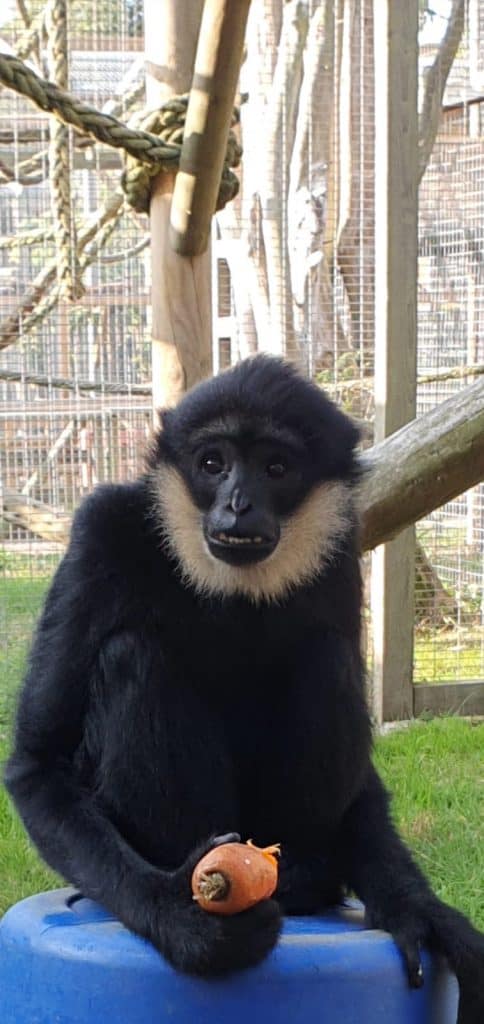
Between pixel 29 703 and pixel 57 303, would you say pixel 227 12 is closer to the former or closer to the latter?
pixel 29 703

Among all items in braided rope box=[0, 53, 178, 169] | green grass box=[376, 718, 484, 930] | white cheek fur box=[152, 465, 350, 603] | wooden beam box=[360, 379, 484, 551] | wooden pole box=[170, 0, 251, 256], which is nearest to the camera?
white cheek fur box=[152, 465, 350, 603]

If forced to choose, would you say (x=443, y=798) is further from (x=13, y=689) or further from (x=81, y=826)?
(x=81, y=826)

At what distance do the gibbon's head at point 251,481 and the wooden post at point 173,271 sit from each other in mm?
1258

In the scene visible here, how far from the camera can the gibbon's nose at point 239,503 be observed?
9.16ft

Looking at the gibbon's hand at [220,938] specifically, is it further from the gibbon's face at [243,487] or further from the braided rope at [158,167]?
the braided rope at [158,167]

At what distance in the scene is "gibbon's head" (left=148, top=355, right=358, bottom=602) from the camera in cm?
283

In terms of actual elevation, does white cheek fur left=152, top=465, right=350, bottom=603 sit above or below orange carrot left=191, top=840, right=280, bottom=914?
above

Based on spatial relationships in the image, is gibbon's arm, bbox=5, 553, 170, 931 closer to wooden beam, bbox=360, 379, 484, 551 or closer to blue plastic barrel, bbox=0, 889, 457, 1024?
blue plastic barrel, bbox=0, 889, 457, 1024

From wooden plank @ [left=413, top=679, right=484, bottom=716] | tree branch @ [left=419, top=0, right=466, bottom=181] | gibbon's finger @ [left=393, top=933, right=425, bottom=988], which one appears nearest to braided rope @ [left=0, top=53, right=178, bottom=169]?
tree branch @ [left=419, top=0, right=466, bottom=181]

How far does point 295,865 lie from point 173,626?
0.63 metres

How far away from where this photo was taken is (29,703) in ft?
9.17

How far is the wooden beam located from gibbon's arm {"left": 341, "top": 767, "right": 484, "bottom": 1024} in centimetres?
99

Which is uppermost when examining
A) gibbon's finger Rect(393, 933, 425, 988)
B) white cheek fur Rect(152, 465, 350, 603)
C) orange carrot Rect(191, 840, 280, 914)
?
white cheek fur Rect(152, 465, 350, 603)

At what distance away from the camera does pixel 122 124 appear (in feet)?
13.9
